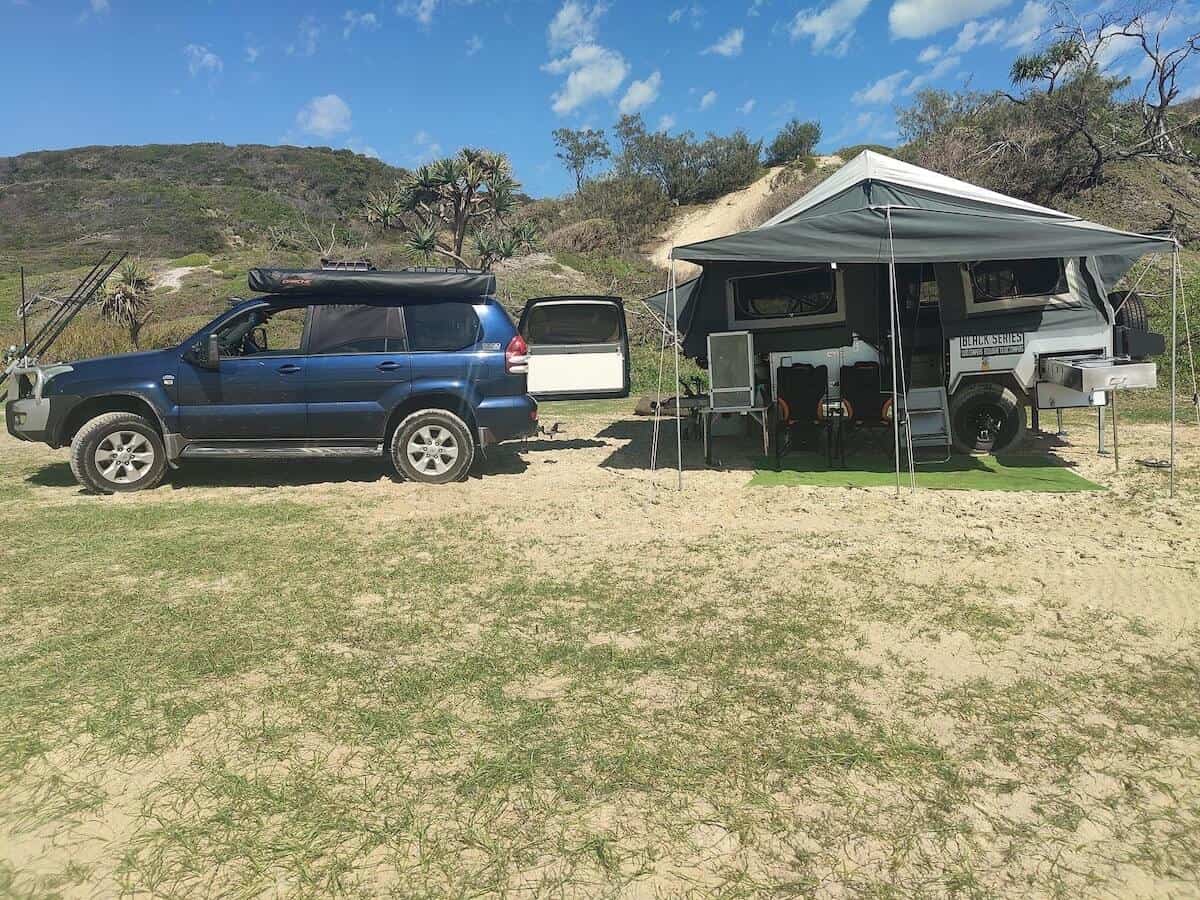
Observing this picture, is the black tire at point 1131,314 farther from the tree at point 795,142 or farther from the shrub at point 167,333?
the tree at point 795,142

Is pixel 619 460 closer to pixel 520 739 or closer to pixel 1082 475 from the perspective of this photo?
pixel 1082 475

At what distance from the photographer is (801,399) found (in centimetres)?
802

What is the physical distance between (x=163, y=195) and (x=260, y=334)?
53.9 m

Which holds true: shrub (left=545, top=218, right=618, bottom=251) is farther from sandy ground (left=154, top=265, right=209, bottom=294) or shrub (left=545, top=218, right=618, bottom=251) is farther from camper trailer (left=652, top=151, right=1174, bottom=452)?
camper trailer (left=652, top=151, right=1174, bottom=452)

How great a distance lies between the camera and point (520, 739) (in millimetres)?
2893

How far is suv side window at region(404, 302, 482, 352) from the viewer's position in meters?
7.18

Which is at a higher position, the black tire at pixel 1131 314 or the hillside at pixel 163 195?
the hillside at pixel 163 195

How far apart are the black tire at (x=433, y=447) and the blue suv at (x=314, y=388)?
0.01 metres

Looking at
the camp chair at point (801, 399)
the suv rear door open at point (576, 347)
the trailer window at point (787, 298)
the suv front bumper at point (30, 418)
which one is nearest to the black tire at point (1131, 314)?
the trailer window at point (787, 298)

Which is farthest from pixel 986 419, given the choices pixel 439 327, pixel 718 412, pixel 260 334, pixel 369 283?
pixel 260 334

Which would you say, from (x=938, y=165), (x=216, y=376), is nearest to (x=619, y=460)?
(x=216, y=376)

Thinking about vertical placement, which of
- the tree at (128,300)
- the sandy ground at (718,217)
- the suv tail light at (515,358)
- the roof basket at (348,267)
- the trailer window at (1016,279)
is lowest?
the suv tail light at (515,358)

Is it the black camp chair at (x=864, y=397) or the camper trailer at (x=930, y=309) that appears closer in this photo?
the camper trailer at (x=930, y=309)

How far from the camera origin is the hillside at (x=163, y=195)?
148 feet
